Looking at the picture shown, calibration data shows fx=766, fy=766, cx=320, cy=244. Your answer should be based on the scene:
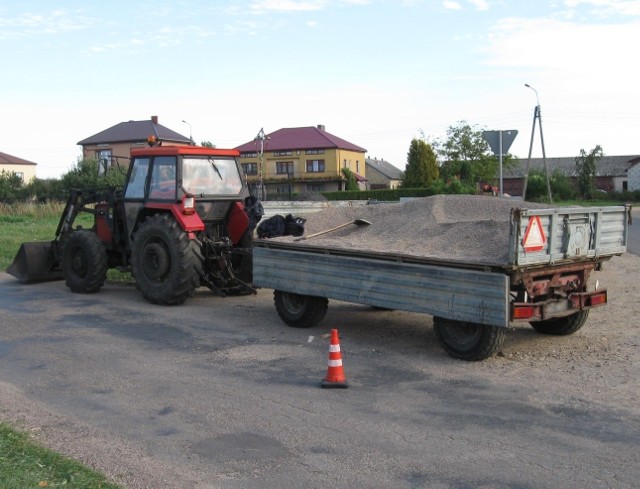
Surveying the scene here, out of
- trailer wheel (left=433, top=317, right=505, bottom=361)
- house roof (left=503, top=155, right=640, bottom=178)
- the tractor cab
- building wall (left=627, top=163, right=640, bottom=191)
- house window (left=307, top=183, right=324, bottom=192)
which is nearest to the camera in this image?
trailer wheel (left=433, top=317, right=505, bottom=361)

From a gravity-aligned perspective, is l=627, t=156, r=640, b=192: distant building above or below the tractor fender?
above

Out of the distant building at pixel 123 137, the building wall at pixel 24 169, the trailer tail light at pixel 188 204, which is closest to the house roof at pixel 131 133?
the distant building at pixel 123 137

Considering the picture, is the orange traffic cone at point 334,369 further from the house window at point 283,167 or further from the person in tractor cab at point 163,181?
the house window at point 283,167

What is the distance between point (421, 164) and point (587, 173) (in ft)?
57.8

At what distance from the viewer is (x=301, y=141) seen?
75.6 meters

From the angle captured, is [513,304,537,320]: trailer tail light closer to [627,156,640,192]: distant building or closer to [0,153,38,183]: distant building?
[627,156,640,192]: distant building

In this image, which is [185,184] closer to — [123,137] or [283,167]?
[123,137]

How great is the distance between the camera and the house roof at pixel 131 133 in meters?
66.2

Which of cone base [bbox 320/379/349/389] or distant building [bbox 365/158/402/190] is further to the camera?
distant building [bbox 365/158/402/190]

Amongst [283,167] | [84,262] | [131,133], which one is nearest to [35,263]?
[84,262]

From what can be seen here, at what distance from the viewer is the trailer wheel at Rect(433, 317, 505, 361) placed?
7.73m

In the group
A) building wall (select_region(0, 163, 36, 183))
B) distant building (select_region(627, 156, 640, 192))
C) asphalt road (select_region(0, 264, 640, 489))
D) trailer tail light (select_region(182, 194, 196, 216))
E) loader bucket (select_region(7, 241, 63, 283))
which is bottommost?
asphalt road (select_region(0, 264, 640, 489))

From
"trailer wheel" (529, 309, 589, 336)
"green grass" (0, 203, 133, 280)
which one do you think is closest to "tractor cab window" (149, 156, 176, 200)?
"green grass" (0, 203, 133, 280)

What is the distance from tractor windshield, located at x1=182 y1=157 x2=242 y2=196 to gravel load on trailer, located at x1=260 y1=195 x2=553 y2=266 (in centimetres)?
217
